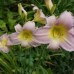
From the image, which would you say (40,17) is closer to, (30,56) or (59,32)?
(59,32)

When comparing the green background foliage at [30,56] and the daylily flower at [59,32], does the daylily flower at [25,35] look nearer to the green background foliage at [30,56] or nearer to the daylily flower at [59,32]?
the daylily flower at [59,32]

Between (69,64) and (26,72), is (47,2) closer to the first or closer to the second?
(26,72)

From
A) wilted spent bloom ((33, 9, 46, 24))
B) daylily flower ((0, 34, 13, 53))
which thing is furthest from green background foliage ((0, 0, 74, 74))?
wilted spent bloom ((33, 9, 46, 24))

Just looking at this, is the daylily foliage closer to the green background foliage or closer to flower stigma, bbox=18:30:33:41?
flower stigma, bbox=18:30:33:41

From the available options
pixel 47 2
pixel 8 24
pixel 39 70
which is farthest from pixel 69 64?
pixel 47 2

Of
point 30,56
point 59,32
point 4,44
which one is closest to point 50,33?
point 59,32
